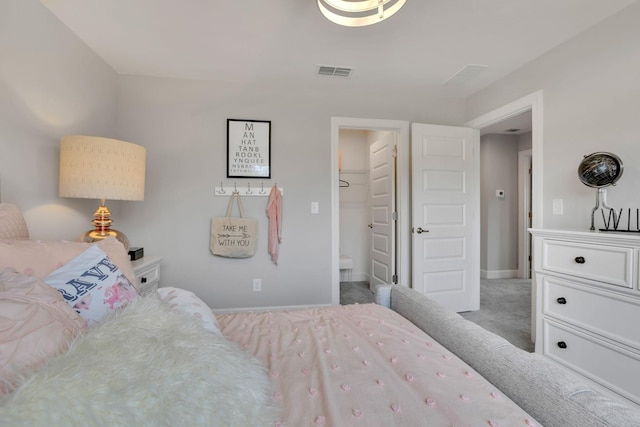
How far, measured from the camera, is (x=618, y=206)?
6.10 ft

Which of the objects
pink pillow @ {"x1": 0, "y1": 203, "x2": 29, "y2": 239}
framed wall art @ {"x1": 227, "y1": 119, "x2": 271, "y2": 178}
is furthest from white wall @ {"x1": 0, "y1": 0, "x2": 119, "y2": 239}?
framed wall art @ {"x1": 227, "y1": 119, "x2": 271, "y2": 178}

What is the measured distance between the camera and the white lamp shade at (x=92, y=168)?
1701 millimetres

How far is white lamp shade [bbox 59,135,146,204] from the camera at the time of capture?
1.70 meters

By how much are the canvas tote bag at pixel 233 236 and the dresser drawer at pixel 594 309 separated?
2.42m

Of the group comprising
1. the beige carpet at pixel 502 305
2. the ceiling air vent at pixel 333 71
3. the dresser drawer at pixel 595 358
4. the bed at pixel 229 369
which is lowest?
the beige carpet at pixel 502 305

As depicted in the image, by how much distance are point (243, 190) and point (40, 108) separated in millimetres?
1536

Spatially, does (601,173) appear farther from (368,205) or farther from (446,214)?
(368,205)

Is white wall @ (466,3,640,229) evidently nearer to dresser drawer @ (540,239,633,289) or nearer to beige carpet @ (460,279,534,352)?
dresser drawer @ (540,239,633,289)

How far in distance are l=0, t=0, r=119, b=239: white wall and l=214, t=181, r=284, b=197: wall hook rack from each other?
105 centimetres

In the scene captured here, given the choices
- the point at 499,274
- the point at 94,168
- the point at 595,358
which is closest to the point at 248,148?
the point at 94,168

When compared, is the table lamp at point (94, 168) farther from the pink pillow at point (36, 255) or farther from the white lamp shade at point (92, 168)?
the pink pillow at point (36, 255)

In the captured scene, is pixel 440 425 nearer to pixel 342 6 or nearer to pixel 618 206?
pixel 342 6

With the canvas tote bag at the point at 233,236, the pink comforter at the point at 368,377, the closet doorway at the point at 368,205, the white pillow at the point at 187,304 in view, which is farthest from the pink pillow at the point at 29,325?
the closet doorway at the point at 368,205

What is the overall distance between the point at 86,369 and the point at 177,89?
2904 mm
